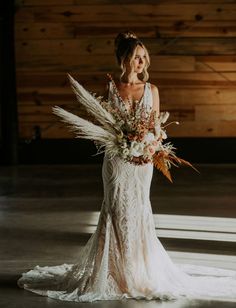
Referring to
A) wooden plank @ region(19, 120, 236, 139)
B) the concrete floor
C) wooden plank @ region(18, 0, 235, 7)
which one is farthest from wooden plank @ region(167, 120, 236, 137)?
wooden plank @ region(18, 0, 235, 7)

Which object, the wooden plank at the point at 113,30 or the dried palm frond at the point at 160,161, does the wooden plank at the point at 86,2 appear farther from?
the dried palm frond at the point at 160,161

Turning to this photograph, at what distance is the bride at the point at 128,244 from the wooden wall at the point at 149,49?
734cm

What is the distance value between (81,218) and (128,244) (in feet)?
9.51

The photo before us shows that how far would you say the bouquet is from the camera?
520cm

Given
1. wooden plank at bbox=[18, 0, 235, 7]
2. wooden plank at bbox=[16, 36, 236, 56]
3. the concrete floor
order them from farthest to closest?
wooden plank at bbox=[16, 36, 236, 56], wooden plank at bbox=[18, 0, 235, 7], the concrete floor

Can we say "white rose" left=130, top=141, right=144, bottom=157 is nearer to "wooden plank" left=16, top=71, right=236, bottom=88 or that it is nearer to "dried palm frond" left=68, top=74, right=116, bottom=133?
"dried palm frond" left=68, top=74, right=116, bottom=133

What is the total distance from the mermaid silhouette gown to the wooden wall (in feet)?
24.1

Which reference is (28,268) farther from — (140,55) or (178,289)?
(140,55)

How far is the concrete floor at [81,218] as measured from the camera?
6.17 metres

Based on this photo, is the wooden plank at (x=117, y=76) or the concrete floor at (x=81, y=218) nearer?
the concrete floor at (x=81, y=218)

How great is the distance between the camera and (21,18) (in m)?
12.7

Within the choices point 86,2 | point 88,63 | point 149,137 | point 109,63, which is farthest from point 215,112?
point 149,137

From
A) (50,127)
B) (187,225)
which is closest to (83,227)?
(187,225)

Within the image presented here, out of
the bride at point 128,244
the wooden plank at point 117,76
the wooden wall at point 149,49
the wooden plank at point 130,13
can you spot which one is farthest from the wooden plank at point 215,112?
the bride at point 128,244
